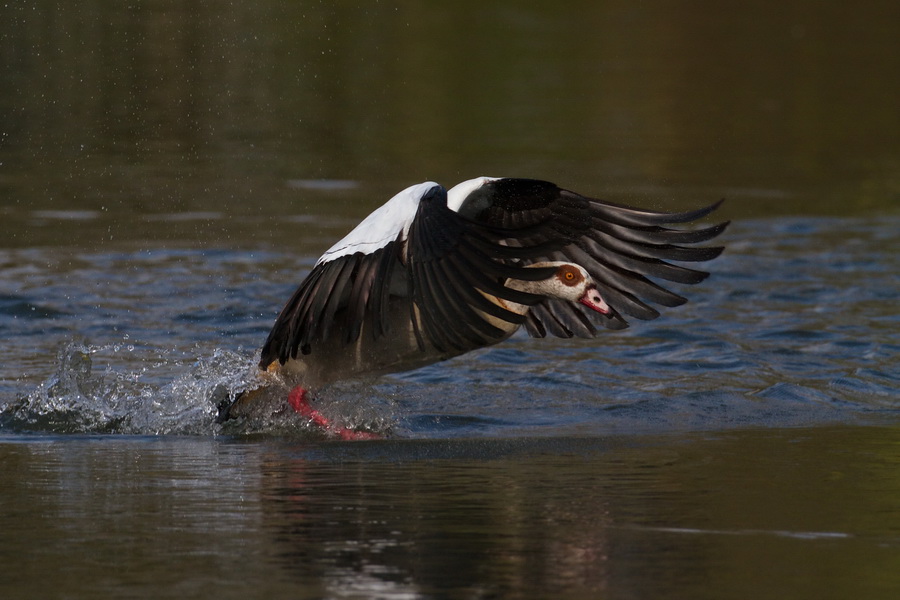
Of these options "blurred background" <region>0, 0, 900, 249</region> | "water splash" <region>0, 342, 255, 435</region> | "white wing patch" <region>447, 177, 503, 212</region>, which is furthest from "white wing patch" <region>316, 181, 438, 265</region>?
"blurred background" <region>0, 0, 900, 249</region>

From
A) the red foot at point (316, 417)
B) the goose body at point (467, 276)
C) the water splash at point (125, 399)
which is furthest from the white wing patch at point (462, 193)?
the water splash at point (125, 399)

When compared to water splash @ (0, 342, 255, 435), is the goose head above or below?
above

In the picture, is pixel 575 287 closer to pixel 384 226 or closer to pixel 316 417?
pixel 384 226

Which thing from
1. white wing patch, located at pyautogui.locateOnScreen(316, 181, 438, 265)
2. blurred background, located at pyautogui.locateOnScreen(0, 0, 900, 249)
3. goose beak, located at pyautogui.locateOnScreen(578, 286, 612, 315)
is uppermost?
blurred background, located at pyautogui.locateOnScreen(0, 0, 900, 249)

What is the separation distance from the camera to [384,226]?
22.6ft

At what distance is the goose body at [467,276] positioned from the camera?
6.44 metres

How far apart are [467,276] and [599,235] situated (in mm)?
1926

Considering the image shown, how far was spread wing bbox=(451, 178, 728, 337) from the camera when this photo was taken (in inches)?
312

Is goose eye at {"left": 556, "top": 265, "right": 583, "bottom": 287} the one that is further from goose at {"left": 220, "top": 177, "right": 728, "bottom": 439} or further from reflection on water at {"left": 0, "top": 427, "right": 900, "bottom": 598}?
reflection on water at {"left": 0, "top": 427, "right": 900, "bottom": 598}

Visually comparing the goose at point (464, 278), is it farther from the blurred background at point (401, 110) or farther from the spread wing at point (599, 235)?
the blurred background at point (401, 110)

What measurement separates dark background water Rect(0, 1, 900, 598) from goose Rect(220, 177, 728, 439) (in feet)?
1.50

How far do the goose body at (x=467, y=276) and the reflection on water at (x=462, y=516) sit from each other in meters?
0.66

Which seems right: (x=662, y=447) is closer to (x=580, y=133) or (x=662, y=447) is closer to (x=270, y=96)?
(x=580, y=133)

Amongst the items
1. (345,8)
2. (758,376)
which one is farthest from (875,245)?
(345,8)
